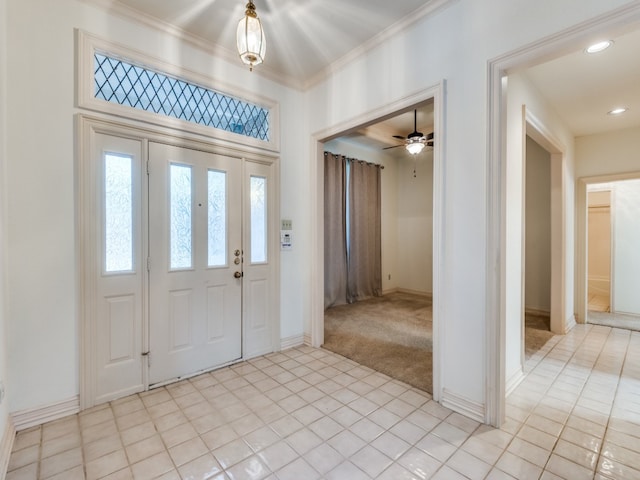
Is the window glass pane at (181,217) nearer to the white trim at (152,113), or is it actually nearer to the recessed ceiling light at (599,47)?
the white trim at (152,113)

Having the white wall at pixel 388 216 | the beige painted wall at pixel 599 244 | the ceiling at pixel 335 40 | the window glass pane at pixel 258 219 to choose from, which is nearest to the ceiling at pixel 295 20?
the ceiling at pixel 335 40

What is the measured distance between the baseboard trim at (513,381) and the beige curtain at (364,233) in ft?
10.4

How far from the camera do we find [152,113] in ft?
8.20

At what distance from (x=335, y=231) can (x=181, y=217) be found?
3111 millimetres

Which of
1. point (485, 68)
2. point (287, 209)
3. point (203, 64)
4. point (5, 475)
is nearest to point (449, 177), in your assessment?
point (485, 68)

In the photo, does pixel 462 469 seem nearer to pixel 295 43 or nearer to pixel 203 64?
pixel 295 43

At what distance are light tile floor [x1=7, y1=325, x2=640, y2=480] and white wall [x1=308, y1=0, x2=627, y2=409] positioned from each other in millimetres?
397

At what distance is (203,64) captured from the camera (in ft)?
9.14

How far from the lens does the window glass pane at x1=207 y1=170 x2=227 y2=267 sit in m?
2.85

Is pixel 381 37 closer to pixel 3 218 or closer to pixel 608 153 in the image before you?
pixel 3 218

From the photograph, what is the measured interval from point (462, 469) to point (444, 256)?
1330 mm

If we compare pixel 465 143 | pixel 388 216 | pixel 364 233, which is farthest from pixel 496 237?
pixel 388 216

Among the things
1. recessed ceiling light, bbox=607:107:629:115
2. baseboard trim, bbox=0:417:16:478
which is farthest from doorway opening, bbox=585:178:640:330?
baseboard trim, bbox=0:417:16:478

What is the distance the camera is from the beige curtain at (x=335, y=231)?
5254mm
